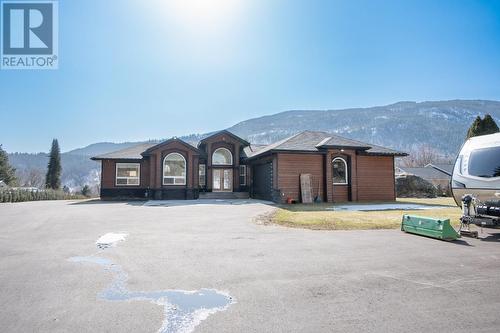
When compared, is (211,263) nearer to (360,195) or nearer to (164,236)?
(164,236)

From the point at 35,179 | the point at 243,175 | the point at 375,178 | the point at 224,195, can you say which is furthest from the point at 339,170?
the point at 35,179

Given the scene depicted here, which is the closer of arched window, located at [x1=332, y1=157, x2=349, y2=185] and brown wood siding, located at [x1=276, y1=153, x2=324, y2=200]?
brown wood siding, located at [x1=276, y1=153, x2=324, y2=200]

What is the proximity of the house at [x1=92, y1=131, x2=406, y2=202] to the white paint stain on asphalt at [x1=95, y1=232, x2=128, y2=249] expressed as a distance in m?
10.5

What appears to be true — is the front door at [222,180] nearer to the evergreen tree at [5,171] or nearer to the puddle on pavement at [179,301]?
the puddle on pavement at [179,301]

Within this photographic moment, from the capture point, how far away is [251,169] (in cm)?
2247

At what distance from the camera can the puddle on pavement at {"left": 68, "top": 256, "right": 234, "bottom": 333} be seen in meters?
2.62

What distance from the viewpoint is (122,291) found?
337 centimetres

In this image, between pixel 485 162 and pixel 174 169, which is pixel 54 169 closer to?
pixel 174 169

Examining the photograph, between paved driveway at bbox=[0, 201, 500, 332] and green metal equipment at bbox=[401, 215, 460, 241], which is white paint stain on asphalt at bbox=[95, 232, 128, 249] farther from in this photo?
green metal equipment at bbox=[401, 215, 460, 241]

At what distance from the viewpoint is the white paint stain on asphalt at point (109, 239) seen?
5792 millimetres

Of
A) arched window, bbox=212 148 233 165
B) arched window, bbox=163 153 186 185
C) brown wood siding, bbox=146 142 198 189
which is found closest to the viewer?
brown wood siding, bbox=146 142 198 189

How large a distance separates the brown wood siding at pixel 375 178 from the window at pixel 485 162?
10.5 m

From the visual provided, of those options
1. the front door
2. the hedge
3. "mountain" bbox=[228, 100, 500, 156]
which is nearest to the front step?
the front door

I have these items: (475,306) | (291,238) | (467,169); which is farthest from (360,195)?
(475,306)
